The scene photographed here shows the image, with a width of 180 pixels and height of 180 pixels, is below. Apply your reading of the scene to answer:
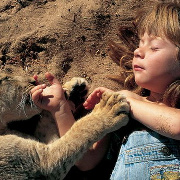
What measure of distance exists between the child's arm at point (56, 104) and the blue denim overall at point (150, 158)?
68 centimetres

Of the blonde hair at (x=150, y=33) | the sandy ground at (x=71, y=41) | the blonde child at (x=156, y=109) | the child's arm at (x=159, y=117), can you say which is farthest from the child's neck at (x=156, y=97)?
the sandy ground at (x=71, y=41)

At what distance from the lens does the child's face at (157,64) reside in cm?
313

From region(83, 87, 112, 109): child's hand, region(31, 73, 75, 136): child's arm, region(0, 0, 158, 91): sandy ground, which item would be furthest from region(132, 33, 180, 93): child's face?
region(0, 0, 158, 91): sandy ground

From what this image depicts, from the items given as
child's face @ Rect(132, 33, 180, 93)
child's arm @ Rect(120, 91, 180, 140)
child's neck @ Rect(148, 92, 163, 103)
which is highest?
child's face @ Rect(132, 33, 180, 93)

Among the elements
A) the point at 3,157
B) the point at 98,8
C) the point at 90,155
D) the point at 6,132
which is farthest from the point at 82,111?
the point at 98,8

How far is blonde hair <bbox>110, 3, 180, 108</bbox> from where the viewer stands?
3221mm

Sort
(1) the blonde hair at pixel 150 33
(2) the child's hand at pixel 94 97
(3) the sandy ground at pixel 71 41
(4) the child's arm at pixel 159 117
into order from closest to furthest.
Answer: (4) the child's arm at pixel 159 117 → (1) the blonde hair at pixel 150 33 → (2) the child's hand at pixel 94 97 → (3) the sandy ground at pixel 71 41

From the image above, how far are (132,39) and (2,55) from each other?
1715 mm

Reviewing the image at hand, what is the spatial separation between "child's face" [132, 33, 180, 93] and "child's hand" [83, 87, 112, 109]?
1.27 feet

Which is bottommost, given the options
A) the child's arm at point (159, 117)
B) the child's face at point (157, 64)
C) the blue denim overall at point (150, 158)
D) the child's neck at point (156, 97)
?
the blue denim overall at point (150, 158)

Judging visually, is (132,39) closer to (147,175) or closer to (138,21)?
(138,21)

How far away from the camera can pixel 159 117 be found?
→ 9.94 feet

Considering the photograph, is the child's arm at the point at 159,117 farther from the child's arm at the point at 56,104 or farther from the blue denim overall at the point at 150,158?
the child's arm at the point at 56,104

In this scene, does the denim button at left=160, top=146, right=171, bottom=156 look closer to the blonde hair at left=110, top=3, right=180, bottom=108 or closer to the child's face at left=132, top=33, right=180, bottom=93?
the blonde hair at left=110, top=3, right=180, bottom=108
